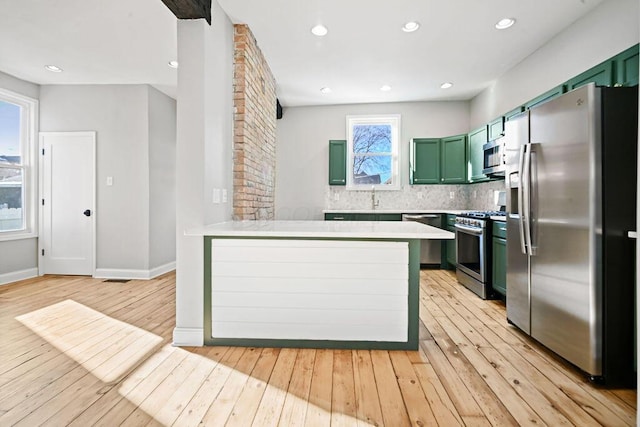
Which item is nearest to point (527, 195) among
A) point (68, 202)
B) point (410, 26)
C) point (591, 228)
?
point (591, 228)

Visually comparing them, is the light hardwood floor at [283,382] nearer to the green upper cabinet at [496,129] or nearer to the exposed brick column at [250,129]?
the exposed brick column at [250,129]

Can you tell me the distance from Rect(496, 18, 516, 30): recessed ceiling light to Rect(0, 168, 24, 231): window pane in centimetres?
608

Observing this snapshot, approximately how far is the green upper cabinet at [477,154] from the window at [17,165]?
625 cm

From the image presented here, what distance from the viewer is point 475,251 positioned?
397cm

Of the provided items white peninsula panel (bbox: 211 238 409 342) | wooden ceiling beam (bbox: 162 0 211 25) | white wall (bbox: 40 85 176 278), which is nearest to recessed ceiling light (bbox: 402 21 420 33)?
wooden ceiling beam (bbox: 162 0 211 25)

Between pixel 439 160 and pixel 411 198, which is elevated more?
pixel 439 160

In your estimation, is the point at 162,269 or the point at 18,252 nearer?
the point at 18,252

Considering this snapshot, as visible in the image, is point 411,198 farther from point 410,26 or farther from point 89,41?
point 89,41

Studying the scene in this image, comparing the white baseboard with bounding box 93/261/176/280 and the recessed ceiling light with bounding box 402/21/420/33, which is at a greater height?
the recessed ceiling light with bounding box 402/21/420/33

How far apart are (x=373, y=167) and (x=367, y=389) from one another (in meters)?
4.29

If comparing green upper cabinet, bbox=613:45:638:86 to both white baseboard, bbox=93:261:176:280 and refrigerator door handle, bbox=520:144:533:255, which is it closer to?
refrigerator door handle, bbox=520:144:533:255

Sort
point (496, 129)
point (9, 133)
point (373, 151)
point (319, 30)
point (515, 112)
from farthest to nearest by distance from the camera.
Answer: point (373, 151) → point (9, 133) → point (496, 129) → point (515, 112) → point (319, 30)

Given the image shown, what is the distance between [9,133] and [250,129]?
11.9 ft

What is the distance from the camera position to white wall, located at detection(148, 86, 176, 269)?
4609 millimetres
